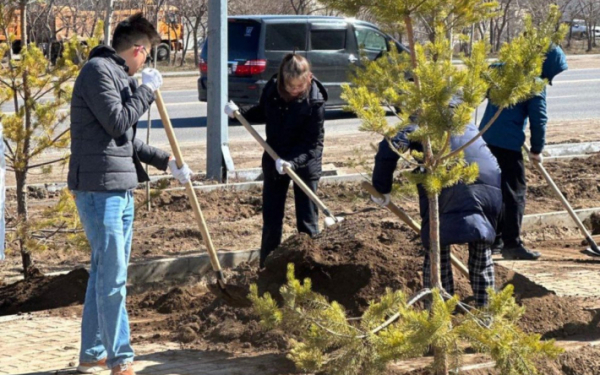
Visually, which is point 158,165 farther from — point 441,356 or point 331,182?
point 331,182

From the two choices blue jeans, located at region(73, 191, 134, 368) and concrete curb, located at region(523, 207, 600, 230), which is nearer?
blue jeans, located at region(73, 191, 134, 368)

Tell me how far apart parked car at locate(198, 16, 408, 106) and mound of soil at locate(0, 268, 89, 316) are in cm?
1054

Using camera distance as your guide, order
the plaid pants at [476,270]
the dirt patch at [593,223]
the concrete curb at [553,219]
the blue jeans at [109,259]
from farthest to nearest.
Result: the dirt patch at [593,223] → the concrete curb at [553,219] → the plaid pants at [476,270] → the blue jeans at [109,259]

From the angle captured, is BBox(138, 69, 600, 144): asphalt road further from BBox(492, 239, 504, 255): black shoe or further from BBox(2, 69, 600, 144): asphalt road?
BBox(492, 239, 504, 255): black shoe

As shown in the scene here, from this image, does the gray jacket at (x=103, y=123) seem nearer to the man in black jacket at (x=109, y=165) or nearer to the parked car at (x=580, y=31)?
the man in black jacket at (x=109, y=165)

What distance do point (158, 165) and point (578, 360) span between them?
2624 millimetres

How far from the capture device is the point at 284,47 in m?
18.3

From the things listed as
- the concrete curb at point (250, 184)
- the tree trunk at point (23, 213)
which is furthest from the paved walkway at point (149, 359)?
the concrete curb at point (250, 184)

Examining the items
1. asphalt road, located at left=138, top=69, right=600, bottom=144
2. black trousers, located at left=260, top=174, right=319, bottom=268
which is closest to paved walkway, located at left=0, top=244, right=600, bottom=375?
black trousers, located at left=260, top=174, right=319, bottom=268

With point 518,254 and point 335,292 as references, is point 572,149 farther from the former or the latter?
point 335,292

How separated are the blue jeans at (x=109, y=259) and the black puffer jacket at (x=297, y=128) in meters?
2.06

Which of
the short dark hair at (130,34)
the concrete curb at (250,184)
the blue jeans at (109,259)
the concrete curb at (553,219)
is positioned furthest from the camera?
the concrete curb at (250,184)

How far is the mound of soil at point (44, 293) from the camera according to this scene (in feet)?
22.7

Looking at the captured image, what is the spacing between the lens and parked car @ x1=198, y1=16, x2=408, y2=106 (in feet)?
57.7
